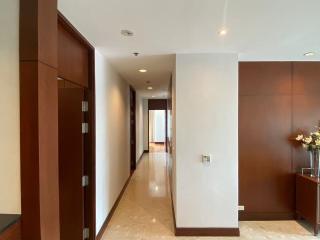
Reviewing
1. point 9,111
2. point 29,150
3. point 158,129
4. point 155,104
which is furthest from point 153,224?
point 158,129

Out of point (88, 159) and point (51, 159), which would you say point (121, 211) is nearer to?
point (88, 159)

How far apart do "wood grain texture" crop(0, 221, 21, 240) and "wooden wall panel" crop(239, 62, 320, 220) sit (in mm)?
3153

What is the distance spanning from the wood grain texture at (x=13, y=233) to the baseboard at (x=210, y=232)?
7.90 feet

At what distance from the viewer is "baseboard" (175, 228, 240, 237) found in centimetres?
331

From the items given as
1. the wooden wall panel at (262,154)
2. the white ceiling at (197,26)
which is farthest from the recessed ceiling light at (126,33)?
the wooden wall panel at (262,154)

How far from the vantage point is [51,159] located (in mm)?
1500

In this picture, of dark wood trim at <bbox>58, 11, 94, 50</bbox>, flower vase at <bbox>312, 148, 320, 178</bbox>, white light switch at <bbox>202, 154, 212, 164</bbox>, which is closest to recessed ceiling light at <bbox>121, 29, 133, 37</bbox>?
dark wood trim at <bbox>58, 11, 94, 50</bbox>

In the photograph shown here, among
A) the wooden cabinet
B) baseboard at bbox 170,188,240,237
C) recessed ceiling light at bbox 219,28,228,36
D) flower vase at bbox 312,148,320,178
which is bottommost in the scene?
baseboard at bbox 170,188,240,237

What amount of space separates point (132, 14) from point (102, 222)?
2.75m

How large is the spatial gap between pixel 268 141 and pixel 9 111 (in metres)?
3.48

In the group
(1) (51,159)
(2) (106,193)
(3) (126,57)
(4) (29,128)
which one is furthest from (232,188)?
(4) (29,128)

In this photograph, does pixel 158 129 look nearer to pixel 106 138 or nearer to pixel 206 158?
pixel 106 138

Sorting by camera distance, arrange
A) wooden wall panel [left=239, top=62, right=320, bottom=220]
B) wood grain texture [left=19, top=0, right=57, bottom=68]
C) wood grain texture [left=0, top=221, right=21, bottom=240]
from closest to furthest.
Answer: wood grain texture [left=0, top=221, right=21, bottom=240] < wood grain texture [left=19, top=0, right=57, bottom=68] < wooden wall panel [left=239, top=62, right=320, bottom=220]

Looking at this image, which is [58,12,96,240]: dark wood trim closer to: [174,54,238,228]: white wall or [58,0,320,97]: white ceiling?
[58,0,320,97]: white ceiling
